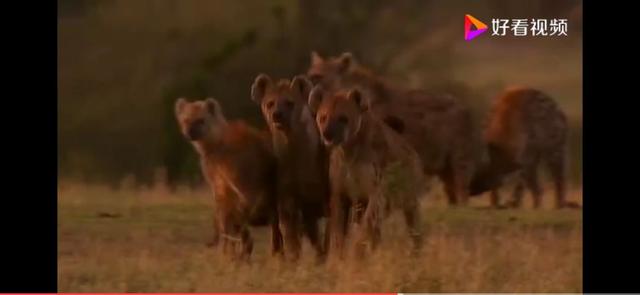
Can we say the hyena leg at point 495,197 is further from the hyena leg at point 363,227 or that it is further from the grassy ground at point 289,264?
the hyena leg at point 363,227

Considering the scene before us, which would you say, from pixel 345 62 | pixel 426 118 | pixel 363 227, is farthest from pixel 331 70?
pixel 363 227

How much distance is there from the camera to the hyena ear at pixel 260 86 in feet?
20.1

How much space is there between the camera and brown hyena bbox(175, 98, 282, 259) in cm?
606

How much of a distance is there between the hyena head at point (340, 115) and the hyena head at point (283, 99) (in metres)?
0.08

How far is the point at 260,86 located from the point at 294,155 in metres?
0.41

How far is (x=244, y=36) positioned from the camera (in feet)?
Result: 23.3

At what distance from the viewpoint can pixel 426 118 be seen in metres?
6.93

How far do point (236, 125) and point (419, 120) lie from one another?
4.06 ft

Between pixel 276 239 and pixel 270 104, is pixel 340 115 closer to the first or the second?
pixel 270 104

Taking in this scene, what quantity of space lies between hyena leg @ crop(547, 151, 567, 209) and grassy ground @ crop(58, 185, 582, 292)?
0.07m

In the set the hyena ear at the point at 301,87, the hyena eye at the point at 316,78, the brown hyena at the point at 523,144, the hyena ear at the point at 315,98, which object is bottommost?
the brown hyena at the point at 523,144

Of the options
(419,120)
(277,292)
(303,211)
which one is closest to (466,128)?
(419,120)

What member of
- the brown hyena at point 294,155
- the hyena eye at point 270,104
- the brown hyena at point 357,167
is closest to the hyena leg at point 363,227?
the brown hyena at point 357,167

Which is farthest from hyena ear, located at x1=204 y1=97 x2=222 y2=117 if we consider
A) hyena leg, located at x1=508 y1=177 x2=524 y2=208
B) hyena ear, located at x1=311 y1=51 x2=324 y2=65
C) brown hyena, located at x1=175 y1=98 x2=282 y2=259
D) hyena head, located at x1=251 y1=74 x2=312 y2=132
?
hyena leg, located at x1=508 y1=177 x2=524 y2=208
